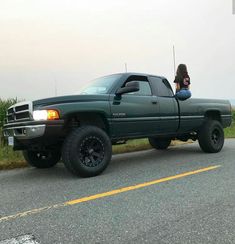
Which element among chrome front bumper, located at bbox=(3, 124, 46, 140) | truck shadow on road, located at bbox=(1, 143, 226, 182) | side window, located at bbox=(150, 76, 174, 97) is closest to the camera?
chrome front bumper, located at bbox=(3, 124, 46, 140)

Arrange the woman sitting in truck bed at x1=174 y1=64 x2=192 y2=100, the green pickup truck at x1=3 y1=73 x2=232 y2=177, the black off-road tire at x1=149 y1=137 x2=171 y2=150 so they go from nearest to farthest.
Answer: the green pickup truck at x1=3 y1=73 x2=232 y2=177 < the woman sitting in truck bed at x1=174 y1=64 x2=192 y2=100 < the black off-road tire at x1=149 y1=137 x2=171 y2=150

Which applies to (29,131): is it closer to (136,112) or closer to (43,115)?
(43,115)

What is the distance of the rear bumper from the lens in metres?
5.16

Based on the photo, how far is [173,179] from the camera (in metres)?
5.19

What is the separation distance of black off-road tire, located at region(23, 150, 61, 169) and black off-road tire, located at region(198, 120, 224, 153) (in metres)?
3.48

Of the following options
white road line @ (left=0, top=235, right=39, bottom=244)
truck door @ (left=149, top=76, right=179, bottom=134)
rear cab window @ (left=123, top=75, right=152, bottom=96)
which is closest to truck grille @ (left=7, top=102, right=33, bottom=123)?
rear cab window @ (left=123, top=75, right=152, bottom=96)

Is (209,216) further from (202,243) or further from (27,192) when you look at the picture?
(27,192)

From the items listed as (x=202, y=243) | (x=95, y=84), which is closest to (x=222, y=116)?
(x=95, y=84)

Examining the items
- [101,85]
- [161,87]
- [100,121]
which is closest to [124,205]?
[100,121]

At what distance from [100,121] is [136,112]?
79 cm

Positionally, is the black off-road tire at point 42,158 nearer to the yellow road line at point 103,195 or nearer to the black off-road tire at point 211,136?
the yellow road line at point 103,195

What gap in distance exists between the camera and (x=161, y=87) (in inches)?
287

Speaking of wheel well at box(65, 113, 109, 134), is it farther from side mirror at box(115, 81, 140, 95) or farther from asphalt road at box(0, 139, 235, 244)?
asphalt road at box(0, 139, 235, 244)

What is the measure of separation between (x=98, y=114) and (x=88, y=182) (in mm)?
1320
